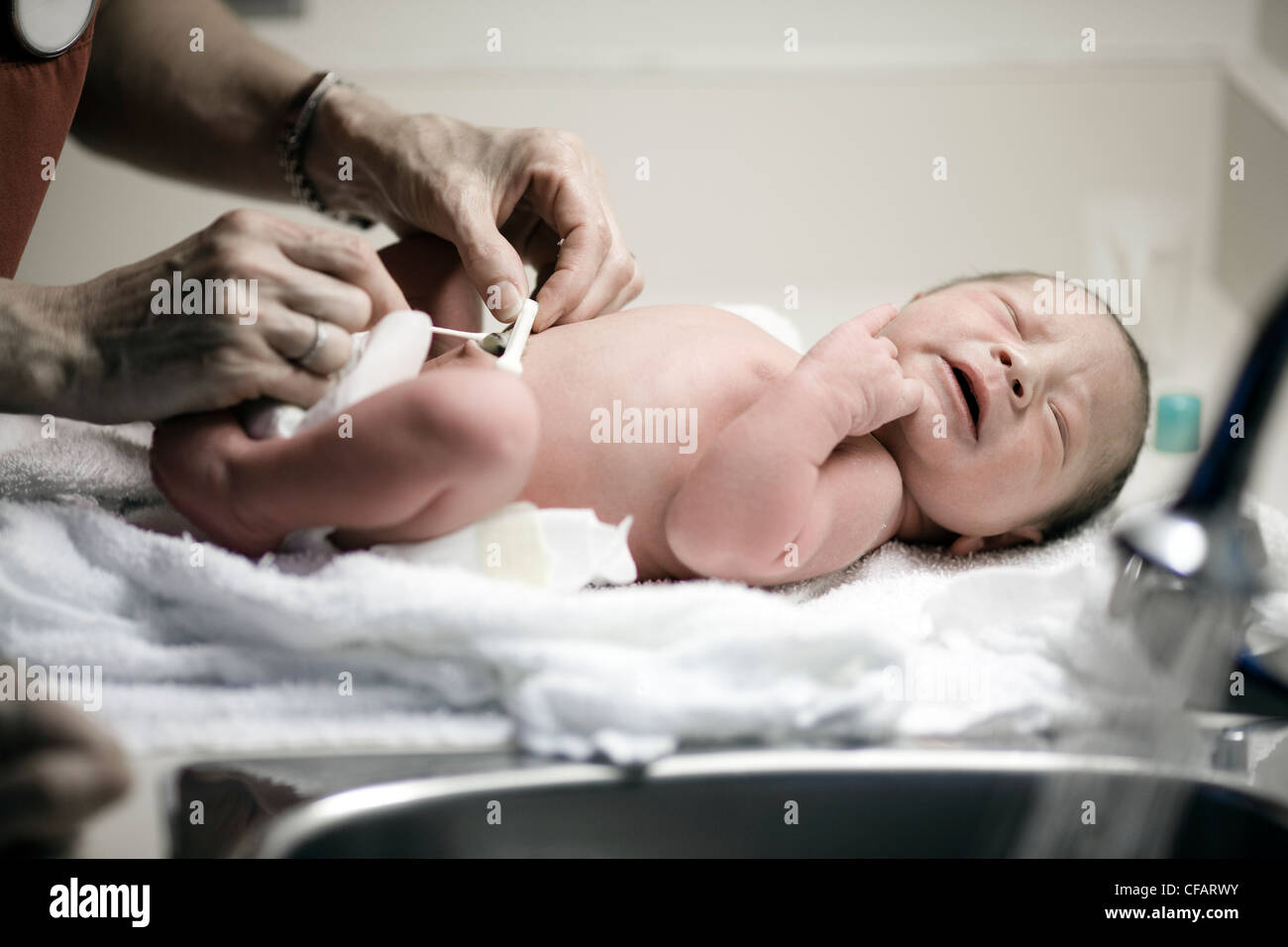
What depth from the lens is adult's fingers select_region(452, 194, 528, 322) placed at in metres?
0.79

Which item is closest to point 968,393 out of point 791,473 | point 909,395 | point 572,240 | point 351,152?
point 909,395

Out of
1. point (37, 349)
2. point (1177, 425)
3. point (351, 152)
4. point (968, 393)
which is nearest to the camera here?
point (37, 349)

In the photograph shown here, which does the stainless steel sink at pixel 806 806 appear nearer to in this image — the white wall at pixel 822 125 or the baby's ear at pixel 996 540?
the baby's ear at pixel 996 540

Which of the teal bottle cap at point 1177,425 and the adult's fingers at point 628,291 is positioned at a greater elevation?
the adult's fingers at point 628,291

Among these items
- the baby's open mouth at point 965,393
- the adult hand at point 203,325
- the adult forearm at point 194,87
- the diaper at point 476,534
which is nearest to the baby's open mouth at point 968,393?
the baby's open mouth at point 965,393

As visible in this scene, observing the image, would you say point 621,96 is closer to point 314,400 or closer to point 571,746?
point 314,400

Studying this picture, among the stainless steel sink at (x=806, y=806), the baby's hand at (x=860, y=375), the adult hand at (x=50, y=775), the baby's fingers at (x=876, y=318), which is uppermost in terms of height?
the baby's fingers at (x=876, y=318)

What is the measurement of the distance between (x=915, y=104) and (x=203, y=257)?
1.23 m

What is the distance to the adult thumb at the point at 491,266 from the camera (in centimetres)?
79

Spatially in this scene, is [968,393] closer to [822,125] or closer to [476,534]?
[476,534]

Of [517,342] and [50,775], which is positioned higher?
[517,342]

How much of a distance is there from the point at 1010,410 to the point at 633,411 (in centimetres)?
32

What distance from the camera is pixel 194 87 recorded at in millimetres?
1087

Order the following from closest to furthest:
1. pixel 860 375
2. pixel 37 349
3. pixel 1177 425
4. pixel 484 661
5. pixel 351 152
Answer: pixel 484 661 → pixel 37 349 → pixel 860 375 → pixel 351 152 → pixel 1177 425
